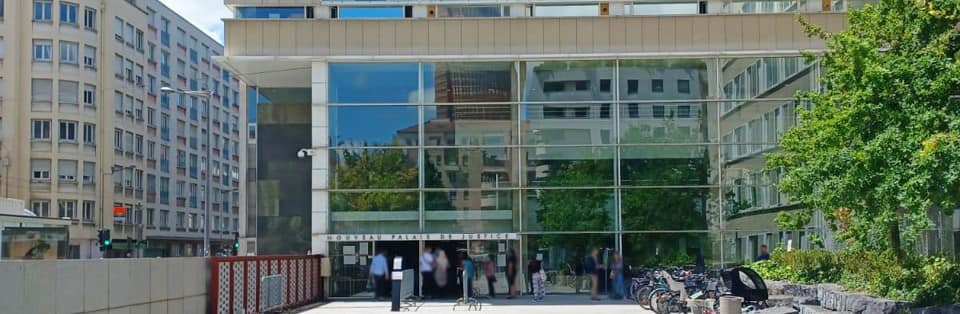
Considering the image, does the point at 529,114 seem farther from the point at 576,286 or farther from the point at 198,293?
the point at 198,293

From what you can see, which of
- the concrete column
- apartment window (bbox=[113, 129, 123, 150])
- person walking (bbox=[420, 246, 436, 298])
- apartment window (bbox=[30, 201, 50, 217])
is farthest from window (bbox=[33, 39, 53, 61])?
A: person walking (bbox=[420, 246, 436, 298])

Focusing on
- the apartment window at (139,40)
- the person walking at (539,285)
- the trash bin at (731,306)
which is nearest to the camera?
the trash bin at (731,306)

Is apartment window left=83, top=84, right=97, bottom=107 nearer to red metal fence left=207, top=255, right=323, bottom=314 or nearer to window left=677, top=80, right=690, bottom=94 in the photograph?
red metal fence left=207, top=255, right=323, bottom=314

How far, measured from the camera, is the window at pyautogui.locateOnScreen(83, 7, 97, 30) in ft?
225

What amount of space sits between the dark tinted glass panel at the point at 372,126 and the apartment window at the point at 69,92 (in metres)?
41.8

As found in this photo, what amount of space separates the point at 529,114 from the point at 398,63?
12.8 ft

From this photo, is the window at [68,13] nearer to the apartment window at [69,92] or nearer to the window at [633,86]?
the apartment window at [69,92]

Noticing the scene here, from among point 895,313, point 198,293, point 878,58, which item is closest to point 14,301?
point 198,293

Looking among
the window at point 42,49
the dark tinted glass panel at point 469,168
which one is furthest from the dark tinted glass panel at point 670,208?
the window at point 42,49

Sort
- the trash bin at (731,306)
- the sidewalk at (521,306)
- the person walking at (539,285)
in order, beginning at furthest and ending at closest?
the person walking at (539,285) < the sidewalk at (521,306) < the trash bin at (731,306)

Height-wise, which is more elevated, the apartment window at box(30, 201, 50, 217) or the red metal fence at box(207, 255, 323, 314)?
the apartment window at box(30, 201, 50, 217)

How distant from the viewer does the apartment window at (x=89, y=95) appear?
67.9 m

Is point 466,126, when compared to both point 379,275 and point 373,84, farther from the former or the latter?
point 379,275

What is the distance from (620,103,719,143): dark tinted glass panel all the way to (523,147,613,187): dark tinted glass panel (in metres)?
0.84
